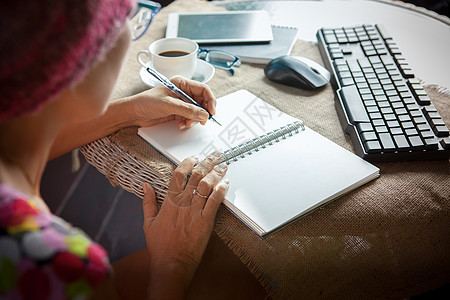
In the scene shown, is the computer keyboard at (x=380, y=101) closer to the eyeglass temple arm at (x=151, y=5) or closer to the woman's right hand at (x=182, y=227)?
the woman's right hand at (x=182, y=227)

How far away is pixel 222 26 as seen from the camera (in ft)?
3.56

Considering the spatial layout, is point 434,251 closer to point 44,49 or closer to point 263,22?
point 44,49

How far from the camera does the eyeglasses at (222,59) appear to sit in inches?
37.2

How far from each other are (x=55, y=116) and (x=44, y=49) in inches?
6.4

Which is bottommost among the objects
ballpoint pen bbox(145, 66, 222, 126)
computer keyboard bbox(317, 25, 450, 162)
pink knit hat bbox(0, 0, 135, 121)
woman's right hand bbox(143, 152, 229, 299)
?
woman's right hand bbox(143, 152, 229, 299)

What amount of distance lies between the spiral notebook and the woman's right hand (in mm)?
37

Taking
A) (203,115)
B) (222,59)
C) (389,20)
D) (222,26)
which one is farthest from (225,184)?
(389,20)

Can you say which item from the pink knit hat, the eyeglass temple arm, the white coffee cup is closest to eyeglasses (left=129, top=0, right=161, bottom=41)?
the eyeglass temple arm

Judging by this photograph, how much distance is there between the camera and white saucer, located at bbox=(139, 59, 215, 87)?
87cm

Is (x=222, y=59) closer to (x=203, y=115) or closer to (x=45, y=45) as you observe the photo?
(x=203, y=115)

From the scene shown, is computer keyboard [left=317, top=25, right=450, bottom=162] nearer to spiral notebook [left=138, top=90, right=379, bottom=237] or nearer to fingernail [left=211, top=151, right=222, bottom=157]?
spiral notebook [left=138, top=90, right=379, bottom=237]

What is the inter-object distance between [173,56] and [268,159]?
1.28 ft

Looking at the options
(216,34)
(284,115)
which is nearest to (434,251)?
(284,115)

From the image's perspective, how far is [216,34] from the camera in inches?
41.2
